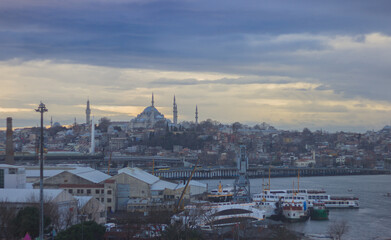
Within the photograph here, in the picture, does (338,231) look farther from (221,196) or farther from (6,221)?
(221,196)

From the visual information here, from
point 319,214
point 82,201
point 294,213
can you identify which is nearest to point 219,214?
point 82,201

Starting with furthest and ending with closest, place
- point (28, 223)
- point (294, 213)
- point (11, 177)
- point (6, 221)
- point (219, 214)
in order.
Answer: point (294, 213) → point (11, 177) → point (219, 214) → point (6, 221) → point (28, 223)

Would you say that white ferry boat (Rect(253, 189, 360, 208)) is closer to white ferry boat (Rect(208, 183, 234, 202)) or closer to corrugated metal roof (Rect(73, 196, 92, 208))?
white ferry boat (Rect(208, 183, 234, 202))

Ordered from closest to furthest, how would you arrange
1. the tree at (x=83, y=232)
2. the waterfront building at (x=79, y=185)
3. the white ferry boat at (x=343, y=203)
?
the tree at (x=83, y=232), the waterfront building at (x=79, y=185), the white ferry boat at (x=343, y=203)

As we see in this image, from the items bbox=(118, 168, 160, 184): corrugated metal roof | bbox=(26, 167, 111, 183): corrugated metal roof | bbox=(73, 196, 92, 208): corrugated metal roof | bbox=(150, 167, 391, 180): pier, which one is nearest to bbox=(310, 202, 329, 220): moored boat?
bbox=(118, 168, 160, 184): corrugated metal roof

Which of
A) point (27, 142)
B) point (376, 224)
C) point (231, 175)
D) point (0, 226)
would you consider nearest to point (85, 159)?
point (231, 175)

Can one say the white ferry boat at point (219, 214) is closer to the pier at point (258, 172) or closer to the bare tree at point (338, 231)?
the bare tree at point (338, 231)

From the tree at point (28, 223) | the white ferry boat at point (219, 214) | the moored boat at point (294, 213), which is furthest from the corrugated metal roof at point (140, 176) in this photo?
the tree at point (28, 223)

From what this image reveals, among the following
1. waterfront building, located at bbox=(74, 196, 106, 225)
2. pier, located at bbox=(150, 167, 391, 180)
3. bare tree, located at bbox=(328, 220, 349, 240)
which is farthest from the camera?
pier, located at bbox=(150, 167, 391, 180)

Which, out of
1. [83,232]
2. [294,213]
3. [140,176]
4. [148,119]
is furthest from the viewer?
[148,119]
